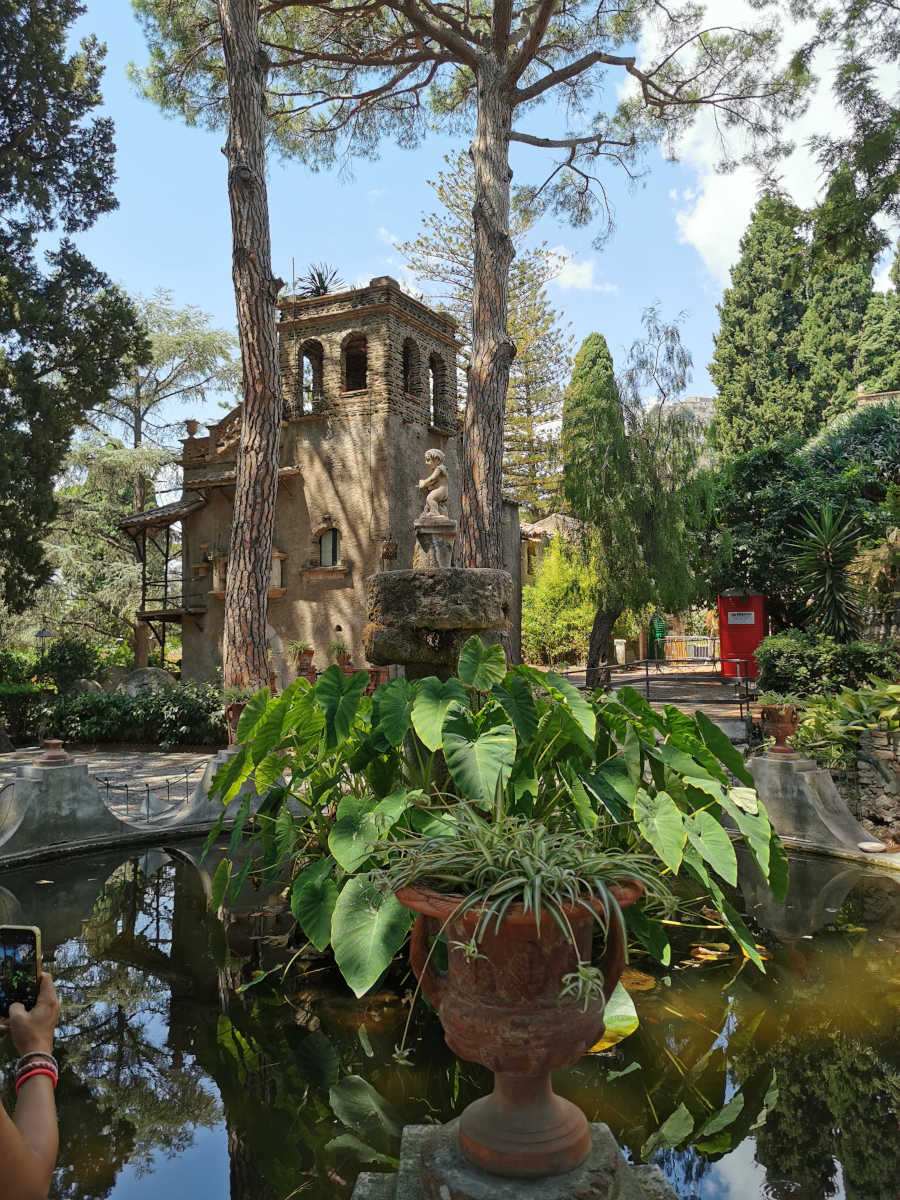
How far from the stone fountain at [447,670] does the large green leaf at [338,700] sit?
1.96 ft

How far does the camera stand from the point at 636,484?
1698 cm

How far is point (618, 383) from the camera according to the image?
1727 centimetres

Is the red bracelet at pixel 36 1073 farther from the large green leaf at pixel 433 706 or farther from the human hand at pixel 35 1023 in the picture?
the large green leaf at pixel 433 706

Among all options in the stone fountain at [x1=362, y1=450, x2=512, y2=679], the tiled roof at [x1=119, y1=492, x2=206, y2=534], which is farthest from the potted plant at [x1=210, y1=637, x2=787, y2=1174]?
the tiled roof at [x1=119, y1=492, x2=206, y2=534]

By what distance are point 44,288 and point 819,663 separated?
1527 centimetres

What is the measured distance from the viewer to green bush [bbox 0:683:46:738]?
15508mm

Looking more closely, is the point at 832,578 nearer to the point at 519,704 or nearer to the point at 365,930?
the point at 519,704

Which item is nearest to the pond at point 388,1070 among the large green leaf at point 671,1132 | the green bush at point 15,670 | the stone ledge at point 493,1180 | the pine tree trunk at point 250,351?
the large green leaf at point 671,1132

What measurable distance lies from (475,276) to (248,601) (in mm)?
5575

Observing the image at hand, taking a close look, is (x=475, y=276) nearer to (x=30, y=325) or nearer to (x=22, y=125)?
(x=30, y=325)

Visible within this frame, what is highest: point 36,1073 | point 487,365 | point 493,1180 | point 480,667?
point 487,365

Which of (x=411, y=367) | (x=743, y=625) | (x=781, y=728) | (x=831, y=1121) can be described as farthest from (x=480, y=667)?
(x=411, y=367)

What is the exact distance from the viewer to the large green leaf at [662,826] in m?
2.29

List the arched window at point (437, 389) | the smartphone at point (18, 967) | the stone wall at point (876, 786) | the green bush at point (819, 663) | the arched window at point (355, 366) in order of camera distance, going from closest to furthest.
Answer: the smartphone at point (18, 967), the stone wall at point (876, 786), the green bush at point (819, 663), the arched window at point (355, 366), the arched window at point (437, 389)
